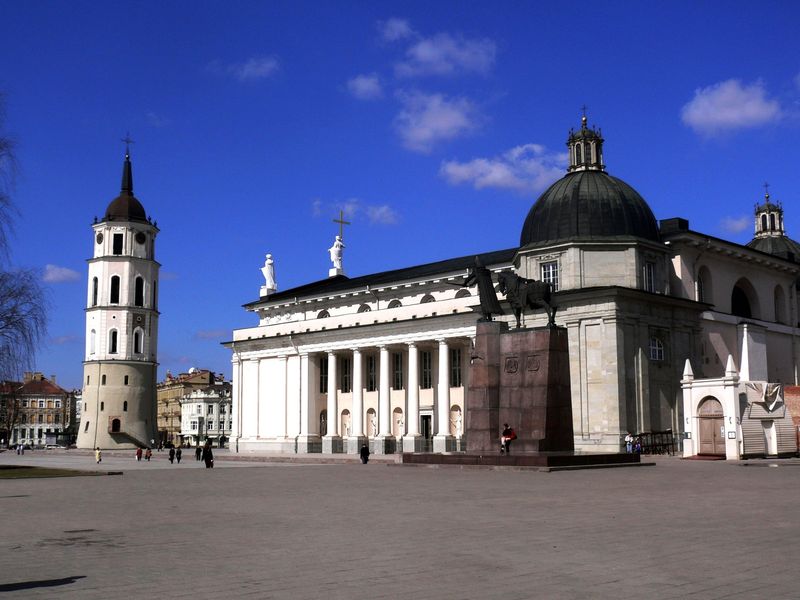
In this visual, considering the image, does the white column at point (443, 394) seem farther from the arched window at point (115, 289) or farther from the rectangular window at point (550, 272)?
the arched window at point (115, 289)

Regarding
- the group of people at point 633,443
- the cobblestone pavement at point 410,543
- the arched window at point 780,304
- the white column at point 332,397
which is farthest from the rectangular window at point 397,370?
the cobblestone pavement at point 410,543

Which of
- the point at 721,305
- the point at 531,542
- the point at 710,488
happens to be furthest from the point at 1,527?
the point at 721,305

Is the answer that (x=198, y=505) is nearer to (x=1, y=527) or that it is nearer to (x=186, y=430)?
(x=1, y=527)

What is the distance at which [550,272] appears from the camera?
6031 cm

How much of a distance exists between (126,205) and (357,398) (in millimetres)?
48178

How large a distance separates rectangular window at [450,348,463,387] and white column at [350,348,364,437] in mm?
8157

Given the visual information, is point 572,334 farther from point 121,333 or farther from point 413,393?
point 121,333

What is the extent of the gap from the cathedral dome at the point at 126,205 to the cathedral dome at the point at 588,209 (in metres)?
59.5

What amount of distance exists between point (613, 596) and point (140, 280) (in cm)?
10203

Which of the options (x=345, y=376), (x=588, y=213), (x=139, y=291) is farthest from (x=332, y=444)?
(x=139, y=291)

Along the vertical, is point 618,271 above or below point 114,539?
above

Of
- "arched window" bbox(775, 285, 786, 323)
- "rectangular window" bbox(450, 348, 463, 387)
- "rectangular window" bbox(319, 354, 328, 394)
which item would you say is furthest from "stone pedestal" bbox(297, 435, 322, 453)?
"arched window" bbox(775, 285, 786, 323)

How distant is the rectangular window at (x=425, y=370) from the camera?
72062mm

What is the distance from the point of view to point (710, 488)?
79.4 ft
